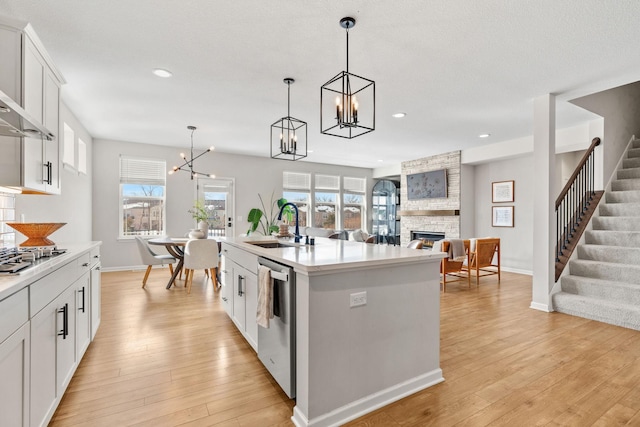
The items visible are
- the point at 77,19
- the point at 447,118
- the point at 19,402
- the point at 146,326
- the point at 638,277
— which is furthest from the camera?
the point at 447,118

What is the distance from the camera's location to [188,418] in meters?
1.87

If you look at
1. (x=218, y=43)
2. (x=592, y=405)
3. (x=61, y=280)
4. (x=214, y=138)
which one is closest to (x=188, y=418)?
(x=61, y=280)

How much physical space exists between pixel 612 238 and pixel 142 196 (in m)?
8.02

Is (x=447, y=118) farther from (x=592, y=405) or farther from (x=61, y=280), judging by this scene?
(x=61, y=280)

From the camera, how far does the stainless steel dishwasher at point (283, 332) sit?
6.30ft

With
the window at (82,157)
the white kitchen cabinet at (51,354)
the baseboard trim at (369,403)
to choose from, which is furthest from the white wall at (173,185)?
the baseboard trim at (369,403)

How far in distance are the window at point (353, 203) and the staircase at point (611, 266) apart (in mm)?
5804

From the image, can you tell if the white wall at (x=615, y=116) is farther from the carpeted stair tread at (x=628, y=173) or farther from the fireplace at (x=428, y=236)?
the fireplace at (x=428, y=236)

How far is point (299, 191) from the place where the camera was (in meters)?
8.77

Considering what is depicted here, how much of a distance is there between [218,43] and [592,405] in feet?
12.3

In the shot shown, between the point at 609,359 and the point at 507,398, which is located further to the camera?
the point at 609,359

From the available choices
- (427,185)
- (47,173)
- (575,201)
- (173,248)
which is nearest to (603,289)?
(575,201)

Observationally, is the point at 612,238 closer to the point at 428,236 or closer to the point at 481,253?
the point at 481,253

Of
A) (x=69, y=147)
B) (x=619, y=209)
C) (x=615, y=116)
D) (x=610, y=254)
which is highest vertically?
(x=615, y=116)
